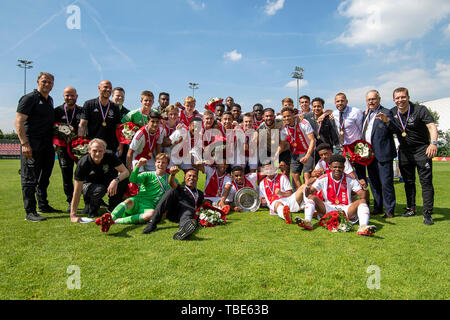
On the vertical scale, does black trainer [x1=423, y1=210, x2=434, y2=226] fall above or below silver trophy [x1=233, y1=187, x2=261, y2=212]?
below

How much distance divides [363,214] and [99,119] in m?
5.76

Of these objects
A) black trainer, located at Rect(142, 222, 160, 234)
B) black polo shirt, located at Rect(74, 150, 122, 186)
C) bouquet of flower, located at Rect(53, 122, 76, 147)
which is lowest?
black trainer, located at Rect(142, 222, 160, 234)

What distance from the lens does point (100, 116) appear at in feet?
20.1

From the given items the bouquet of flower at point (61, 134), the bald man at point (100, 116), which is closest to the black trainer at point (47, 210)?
the bouquet of flower at point (61, 134)

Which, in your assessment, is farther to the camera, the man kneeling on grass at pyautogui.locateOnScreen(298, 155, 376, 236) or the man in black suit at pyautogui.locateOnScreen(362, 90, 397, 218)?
the man in black suit at pyautogui.locateOnScreen(362, 90, 397, 218)

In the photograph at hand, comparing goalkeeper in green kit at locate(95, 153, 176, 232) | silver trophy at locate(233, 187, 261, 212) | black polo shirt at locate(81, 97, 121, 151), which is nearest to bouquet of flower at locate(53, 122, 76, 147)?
black polo shirt at locate(81, 97, 121, 151)

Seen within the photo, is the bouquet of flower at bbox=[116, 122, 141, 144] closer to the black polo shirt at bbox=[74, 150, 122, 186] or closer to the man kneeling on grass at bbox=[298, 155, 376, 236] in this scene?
the black polo shirt at bbox=[74, 150, 122, 186]

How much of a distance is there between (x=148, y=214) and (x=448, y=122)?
97400mm

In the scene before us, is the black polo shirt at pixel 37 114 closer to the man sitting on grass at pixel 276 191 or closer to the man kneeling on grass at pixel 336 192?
the man sitting on grass at pixel 276 191

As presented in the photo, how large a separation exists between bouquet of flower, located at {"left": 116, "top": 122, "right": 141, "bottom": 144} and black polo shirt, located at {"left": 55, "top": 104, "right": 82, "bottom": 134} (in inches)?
37.9

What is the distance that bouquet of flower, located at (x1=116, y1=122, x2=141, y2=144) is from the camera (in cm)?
610

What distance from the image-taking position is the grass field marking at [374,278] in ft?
8.48

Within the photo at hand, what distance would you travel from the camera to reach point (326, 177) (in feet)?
16.9

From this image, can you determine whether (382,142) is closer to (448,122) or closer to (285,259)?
(285,259)
